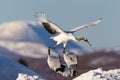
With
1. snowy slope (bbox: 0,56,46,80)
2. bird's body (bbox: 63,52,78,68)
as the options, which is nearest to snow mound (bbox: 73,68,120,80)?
bird's body (bbox: 63,52,78,68)

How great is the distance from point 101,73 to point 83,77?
0.35ft

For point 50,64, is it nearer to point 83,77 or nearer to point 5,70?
point 83,77

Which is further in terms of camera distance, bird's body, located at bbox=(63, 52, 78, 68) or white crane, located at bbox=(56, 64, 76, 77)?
white crane, located at bbox=(56, 64, 76, 77)

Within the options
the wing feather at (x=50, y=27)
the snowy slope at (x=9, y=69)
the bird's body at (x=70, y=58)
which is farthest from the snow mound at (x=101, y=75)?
the snowy slope at (x=9, y=69)

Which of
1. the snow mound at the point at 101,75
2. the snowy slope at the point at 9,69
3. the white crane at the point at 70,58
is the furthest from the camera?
the snowy slope at the point at 9,69

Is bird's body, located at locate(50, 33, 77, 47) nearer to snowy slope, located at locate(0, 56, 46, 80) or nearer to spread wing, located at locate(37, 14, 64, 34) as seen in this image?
spread wing, located at locate(37, 14, 64, 34)

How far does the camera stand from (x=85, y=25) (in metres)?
3.58

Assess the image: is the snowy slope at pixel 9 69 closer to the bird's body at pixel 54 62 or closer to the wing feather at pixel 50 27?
the bird's body at pixel 54 62

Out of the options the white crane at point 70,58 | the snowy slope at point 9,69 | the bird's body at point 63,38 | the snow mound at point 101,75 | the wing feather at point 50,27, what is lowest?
the snow mound at point 101,75

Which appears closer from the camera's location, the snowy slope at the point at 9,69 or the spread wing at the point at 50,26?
the spread wing at the point at 50,26

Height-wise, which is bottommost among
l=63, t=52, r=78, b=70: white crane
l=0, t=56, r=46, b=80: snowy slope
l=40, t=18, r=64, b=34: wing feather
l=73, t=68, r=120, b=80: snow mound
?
l=73, t=68, r=120, b=80: snow mound

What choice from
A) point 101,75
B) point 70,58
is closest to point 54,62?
point 70,58

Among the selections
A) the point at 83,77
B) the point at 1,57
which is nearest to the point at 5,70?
the point at 1,57

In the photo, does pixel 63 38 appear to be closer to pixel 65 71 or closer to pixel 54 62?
pixel 54 62
